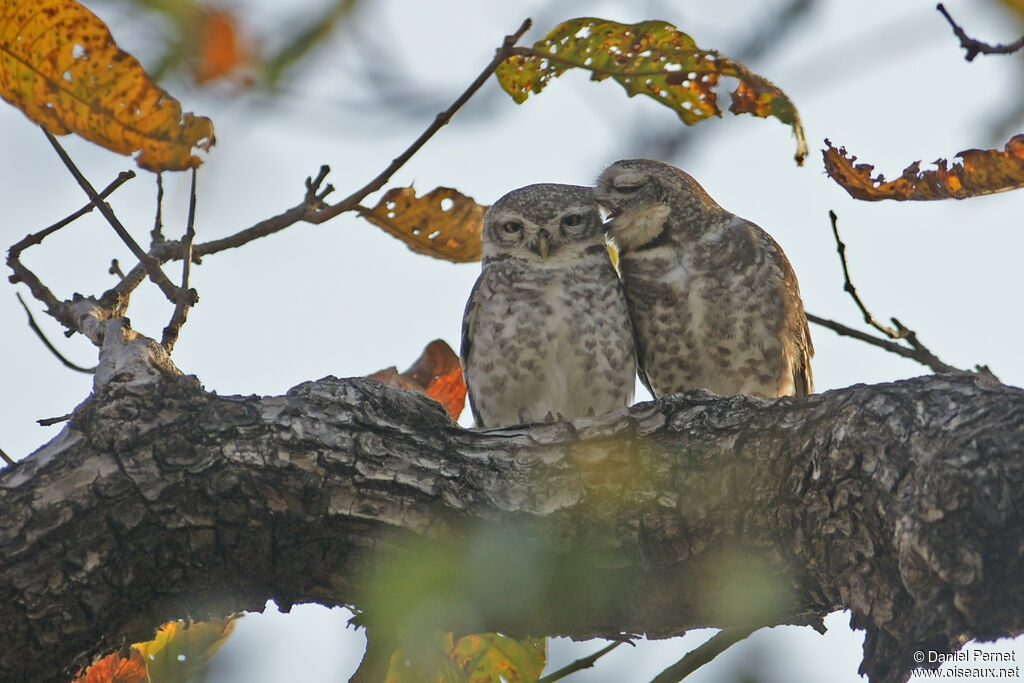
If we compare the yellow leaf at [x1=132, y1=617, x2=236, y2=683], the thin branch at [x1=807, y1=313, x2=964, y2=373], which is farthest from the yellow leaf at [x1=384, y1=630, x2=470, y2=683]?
the thin branch at [x1=807, y1=313, x2=964, y2=373]

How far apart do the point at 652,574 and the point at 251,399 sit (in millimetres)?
1150

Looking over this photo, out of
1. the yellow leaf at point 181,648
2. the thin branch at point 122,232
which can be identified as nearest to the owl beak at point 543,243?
the thin branch at point 122,232

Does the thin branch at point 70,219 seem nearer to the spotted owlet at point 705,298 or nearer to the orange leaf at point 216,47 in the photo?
the orange leaf at point 216,47

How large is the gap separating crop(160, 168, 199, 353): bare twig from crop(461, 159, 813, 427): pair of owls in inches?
72.5

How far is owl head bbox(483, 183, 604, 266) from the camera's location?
544cm

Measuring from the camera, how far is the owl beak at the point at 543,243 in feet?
17.7

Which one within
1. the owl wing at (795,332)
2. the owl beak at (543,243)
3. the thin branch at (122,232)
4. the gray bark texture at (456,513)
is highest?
the owl beak at (543,243)

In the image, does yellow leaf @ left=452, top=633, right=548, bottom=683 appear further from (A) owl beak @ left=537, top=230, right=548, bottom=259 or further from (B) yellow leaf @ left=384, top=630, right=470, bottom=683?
(A) owl beak @ left=537, top=230, right=548, bottom=259

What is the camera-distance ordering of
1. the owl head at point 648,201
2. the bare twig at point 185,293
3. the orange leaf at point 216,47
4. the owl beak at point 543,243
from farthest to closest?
the owl beak at point 543,243 → the owl head at point 648,201 → the bare twig at point 185,293 → the orange leaf at point 216,47

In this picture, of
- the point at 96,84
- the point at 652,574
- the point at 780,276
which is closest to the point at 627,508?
the point at 652,574

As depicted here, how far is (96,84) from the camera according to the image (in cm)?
217

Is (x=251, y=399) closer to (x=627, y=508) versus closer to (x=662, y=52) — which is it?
(x=627, y=508)

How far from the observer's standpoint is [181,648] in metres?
3.06

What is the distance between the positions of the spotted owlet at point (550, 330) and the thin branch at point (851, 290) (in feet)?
5.32
